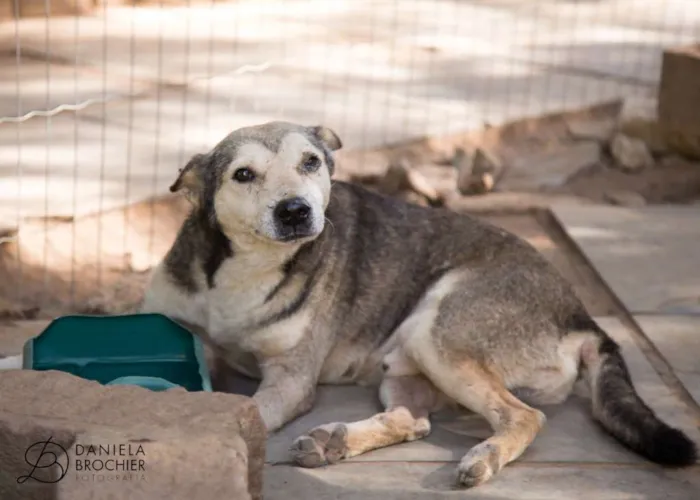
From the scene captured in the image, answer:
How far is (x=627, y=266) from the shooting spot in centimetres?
606

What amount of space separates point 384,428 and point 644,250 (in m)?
2.48

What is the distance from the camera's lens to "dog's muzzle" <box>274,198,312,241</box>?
14.0 feet

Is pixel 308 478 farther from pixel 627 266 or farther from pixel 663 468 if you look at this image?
pixel 627 266

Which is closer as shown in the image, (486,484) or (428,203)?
(486,484)

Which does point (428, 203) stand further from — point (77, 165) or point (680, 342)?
point (680, 342)

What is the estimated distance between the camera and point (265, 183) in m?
4.35

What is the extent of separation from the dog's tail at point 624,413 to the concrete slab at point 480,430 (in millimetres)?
74

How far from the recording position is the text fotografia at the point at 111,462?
318 centimetres

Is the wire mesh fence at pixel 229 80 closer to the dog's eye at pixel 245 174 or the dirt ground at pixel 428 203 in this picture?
the dirt ground at pixel 428 203

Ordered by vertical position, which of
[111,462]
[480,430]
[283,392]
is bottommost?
[480,430]

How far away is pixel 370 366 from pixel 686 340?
139cm

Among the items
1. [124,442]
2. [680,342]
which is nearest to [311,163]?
[124,442]

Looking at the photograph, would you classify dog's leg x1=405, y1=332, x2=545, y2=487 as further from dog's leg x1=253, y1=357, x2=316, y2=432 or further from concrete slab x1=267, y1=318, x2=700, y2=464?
dog's leg x1=253, y1=357, x2=316, y2=432

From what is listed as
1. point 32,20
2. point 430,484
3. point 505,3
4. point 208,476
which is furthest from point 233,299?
point 505,3
